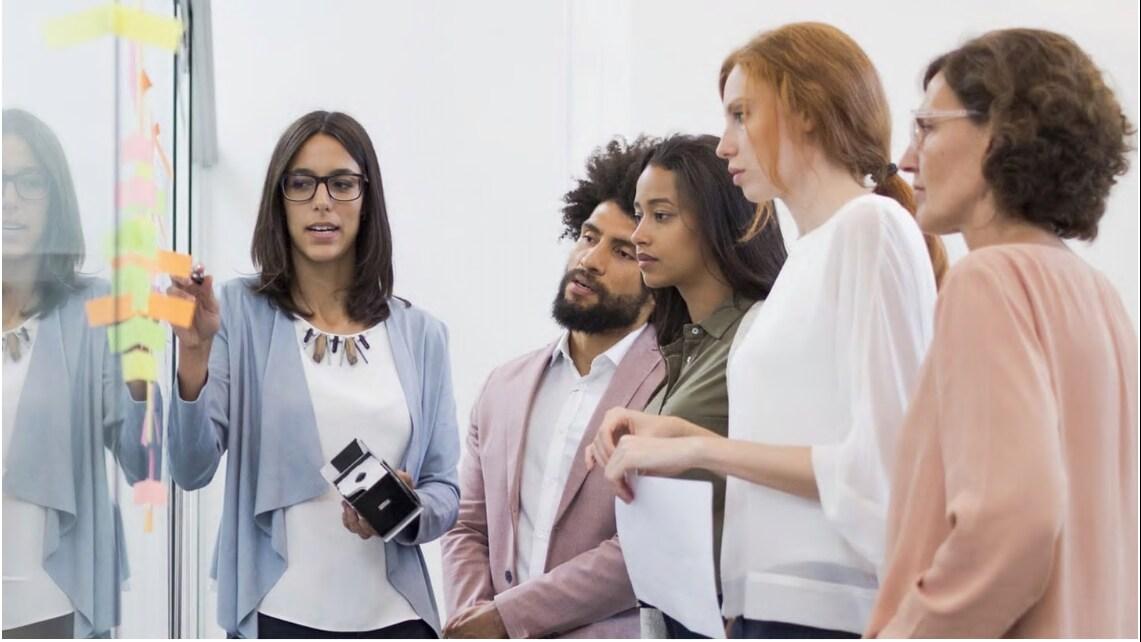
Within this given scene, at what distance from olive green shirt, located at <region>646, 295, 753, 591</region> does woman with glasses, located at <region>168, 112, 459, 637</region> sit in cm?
39

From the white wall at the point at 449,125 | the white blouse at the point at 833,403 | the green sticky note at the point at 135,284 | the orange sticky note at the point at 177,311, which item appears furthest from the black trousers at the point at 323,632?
the white wall at the point at 449,125

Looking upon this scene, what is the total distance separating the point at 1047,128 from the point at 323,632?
4.07 feet

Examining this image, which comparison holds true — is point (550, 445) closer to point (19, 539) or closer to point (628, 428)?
point (628, 428)

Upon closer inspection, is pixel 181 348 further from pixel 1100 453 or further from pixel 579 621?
pixel 1100 453

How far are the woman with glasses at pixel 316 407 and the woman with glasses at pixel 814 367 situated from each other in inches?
21.0

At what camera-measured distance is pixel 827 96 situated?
163 centimetres

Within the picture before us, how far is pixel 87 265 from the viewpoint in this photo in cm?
138

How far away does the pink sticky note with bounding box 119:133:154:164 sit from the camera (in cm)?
165

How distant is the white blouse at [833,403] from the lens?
1.43m

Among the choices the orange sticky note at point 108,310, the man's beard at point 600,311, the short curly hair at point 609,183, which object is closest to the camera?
the orange sticky note at point 108,310

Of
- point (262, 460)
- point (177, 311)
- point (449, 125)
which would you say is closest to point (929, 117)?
point (177, 311)

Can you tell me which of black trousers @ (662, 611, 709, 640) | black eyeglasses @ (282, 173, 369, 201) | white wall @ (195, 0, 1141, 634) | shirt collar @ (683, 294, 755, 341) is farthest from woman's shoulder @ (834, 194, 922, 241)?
white wall @ (195, 0, 1141, 634)

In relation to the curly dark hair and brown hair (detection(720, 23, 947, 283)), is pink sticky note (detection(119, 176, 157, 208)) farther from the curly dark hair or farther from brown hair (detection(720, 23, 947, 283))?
the curly dark hair

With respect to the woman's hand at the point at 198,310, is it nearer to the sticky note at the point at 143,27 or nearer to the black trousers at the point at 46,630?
the sticky note at the point at 143,27
